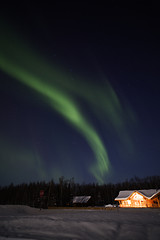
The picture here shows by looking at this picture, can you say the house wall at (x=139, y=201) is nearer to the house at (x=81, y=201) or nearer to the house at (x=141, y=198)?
the house at (x=141, y=198)

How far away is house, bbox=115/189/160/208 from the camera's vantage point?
32.2 m

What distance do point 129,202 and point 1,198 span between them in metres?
66.9

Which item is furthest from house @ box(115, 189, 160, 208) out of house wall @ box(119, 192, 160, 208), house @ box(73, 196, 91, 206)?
house @ box(73, 196, 91, 206)

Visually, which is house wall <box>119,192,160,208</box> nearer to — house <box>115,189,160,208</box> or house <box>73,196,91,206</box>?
house <box>115,189,160,208</box>

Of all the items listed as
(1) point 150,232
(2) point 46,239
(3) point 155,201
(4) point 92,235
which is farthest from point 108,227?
(3) point 155,201

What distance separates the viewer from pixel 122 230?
5020 mm

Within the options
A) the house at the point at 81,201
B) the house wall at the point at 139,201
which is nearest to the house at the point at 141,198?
the house wall at the point at 139,201

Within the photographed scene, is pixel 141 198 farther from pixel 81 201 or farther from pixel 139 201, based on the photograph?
pixel 81 201

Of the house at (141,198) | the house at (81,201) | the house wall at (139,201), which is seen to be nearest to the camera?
the house at (141,198)

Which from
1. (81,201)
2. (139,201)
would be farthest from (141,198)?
(81,201)

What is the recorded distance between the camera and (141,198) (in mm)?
33688

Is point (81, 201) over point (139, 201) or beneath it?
beneath

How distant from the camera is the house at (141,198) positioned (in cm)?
3218

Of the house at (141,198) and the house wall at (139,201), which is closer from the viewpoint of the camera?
the house at (141,198)
